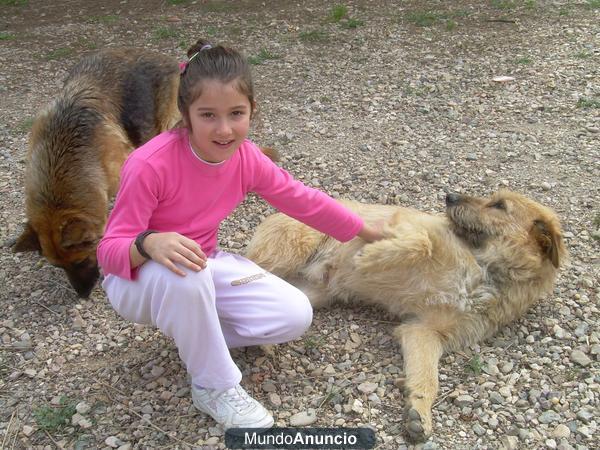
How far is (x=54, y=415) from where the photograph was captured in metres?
3.57

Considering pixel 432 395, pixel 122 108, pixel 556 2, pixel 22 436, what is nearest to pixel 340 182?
pixel 122 108

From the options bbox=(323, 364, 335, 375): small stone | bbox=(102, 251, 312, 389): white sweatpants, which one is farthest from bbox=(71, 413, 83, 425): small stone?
bbox=(323, 364, 335, 375): small stone

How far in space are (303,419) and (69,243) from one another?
225 cm

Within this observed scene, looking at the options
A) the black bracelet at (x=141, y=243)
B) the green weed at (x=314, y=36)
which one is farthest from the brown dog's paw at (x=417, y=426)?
the green weed at (x=314, y=36)

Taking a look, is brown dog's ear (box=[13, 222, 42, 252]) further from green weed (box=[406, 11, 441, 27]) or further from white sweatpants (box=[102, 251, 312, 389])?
green weed (box=[406, 11, 441, 27])

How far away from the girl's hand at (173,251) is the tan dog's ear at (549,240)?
8.25 feet

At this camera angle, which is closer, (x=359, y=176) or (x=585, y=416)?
(x=585, y=416)

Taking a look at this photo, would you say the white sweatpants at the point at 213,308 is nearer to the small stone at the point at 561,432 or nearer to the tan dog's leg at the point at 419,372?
the tan dog's leg at the point at 419,372

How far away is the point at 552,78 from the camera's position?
7.98 metres

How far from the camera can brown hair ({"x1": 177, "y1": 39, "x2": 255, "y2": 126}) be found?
312 cm

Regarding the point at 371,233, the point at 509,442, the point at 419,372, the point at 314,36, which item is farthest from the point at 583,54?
the point at 509,442

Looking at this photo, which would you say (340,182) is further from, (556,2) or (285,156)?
(556,2)

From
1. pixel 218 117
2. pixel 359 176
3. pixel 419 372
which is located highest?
pixel 218 117

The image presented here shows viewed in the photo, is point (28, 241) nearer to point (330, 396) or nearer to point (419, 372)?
point (330, 396)
